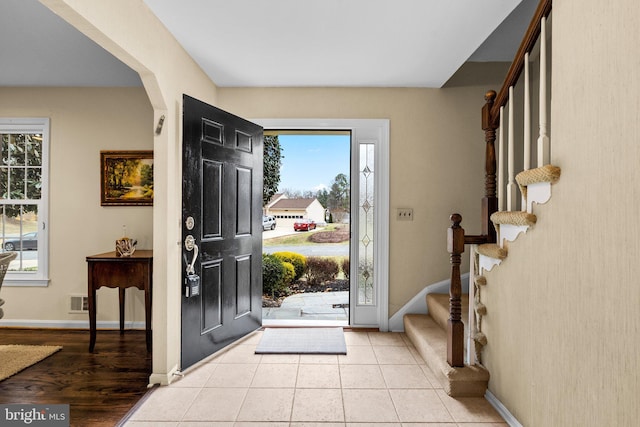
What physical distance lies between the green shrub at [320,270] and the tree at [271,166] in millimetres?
1286

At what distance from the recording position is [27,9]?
7.42 feet

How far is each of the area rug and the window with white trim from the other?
0.88 metres

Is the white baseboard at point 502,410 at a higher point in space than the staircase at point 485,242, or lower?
lower

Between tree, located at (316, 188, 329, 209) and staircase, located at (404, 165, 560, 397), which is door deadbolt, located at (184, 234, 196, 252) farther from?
tree, located at (316, 188, 329, 209)

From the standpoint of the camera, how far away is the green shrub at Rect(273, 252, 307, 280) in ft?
19.0

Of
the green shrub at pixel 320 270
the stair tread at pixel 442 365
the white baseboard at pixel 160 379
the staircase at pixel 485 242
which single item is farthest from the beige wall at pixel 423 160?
the green shrub at pixel 320 270

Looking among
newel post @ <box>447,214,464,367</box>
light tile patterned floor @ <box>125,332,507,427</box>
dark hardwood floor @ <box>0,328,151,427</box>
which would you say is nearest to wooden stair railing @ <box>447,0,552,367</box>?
newel post @ <box>447,214,464,367</box>

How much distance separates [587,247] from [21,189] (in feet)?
15.8

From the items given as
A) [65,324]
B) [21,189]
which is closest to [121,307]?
[65,324]

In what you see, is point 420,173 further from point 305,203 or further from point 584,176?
point 305,203

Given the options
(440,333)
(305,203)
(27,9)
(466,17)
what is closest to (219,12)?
(27,9)

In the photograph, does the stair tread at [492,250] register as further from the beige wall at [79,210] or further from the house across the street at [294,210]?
the house across the street at [294,210]

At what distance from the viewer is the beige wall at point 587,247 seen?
1.25 meters

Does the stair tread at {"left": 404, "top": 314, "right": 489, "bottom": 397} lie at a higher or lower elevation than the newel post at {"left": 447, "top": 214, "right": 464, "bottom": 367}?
lower
